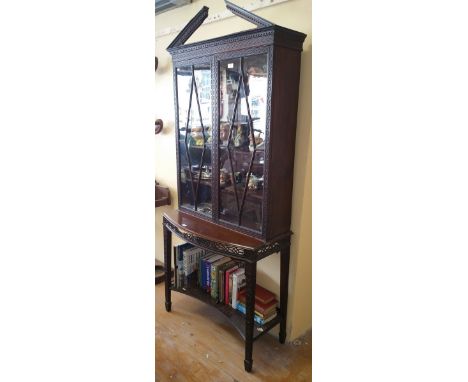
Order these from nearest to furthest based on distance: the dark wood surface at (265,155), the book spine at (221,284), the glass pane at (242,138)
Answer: the dark wood surface at (265,155)
the glass pane at (242,138)
the book spine at (221,284)

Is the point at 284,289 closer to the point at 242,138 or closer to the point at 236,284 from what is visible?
the point at 236,284

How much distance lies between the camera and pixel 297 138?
5.93 feet

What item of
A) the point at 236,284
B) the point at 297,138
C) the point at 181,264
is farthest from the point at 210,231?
the point at 297,138

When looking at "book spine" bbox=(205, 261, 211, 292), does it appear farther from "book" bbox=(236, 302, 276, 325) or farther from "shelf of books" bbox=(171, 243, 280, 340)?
"book" bbox=(236, 302, 276, 325)

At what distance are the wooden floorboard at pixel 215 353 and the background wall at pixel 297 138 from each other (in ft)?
0.55

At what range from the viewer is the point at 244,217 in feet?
6.33

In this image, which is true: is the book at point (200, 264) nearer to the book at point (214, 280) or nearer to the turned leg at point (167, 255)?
the book at point (214, 280)

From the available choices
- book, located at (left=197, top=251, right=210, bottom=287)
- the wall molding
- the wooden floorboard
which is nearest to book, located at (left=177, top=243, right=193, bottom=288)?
book, located at (left=197, top=251, right=210, bottom=287)

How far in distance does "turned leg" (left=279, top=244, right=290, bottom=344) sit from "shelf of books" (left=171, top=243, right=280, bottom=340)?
0.05m

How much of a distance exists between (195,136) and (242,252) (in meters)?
0.90

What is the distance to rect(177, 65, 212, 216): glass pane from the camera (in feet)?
6.67

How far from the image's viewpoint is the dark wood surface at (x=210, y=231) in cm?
179

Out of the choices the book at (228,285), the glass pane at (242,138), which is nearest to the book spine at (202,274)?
the book at (228,285)
